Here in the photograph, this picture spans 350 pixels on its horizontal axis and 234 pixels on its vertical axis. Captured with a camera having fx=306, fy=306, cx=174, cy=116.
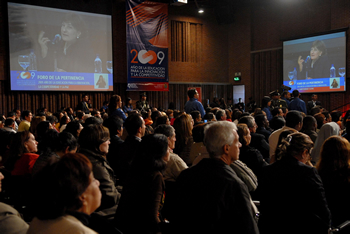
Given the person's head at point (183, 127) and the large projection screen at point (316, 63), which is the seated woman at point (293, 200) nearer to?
the person's head at point (183, 127)

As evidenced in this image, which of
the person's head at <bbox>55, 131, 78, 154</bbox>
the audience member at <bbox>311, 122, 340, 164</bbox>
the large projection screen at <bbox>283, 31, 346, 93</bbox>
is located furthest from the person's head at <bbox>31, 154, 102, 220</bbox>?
the large projection screen at <bbox>283, 31, 346, 93</bbox>

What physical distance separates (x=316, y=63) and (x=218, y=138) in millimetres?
11766

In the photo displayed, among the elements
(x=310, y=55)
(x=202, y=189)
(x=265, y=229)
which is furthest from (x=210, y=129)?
(x=310, y=55)

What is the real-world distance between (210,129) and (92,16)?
10894 mm

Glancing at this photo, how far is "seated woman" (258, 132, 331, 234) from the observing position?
6.28ft

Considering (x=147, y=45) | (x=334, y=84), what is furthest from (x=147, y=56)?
(x=334, y=84)

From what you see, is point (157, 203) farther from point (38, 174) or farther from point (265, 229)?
point (38, 174)

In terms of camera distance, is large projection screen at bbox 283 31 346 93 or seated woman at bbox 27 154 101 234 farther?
large projection screen at bbox 283 31 346 93

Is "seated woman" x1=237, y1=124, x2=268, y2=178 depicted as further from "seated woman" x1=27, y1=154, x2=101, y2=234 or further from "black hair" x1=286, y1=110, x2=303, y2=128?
"seated woman" x1=27, y1=154, x2=101, y2=234

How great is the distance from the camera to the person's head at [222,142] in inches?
66.5

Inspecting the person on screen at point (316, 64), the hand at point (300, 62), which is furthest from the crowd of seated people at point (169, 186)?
the hand at point (300, 62)

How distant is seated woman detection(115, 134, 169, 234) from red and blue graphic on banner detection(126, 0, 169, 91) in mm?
10541

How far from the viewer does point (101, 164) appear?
2.35 m

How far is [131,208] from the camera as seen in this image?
1.88 m
